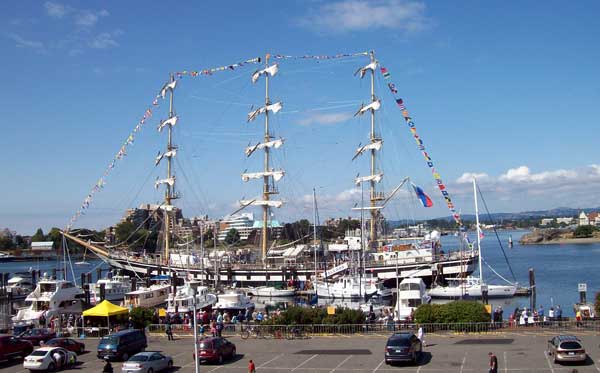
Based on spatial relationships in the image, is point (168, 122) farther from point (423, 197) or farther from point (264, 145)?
point (423, 197)

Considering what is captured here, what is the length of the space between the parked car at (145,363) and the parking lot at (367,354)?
3.79 ft

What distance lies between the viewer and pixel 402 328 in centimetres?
3403

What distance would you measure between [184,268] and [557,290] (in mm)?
45673

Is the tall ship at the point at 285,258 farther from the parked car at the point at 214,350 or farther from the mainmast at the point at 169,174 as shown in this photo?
the parked car at the point at 214,350

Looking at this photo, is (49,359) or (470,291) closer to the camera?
(49,359)

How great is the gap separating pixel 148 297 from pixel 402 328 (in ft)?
112

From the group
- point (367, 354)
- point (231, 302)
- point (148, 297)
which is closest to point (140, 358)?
point (367, 354)

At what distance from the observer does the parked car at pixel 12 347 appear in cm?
2753

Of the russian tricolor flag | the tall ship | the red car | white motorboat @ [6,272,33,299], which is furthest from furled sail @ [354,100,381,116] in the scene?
the red car

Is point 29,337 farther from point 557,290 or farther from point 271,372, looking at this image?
point 557,290

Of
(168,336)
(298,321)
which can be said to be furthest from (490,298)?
(168,336)

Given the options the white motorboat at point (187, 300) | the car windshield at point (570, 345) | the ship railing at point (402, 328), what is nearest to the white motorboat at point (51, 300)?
the white motorboat at point (187, 300)

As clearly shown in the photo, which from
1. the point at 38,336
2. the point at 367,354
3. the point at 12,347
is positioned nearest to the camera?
the point at 367,354

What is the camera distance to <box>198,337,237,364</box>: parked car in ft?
85.5
